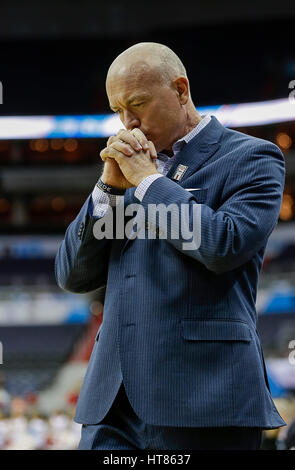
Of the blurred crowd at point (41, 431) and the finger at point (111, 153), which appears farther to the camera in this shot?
the blurred crowd at point (41, 431)

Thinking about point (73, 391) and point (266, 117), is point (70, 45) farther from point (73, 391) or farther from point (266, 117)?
point (73, 391)

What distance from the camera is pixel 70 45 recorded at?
47.0ft

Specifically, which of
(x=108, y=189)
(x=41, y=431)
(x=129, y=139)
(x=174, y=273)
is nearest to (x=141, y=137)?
(x=129, y=139)

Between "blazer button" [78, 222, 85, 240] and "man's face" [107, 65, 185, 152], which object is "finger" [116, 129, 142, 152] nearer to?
"man's face" [107, 65, 185, 152]

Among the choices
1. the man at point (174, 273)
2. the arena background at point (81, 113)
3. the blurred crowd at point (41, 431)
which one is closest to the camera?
the man at point (174, 273)

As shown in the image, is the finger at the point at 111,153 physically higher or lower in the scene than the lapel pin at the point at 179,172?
higher

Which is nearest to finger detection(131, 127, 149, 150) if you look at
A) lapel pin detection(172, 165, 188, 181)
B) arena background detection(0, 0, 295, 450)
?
lapel pin detection(172, 165, 188, 181)

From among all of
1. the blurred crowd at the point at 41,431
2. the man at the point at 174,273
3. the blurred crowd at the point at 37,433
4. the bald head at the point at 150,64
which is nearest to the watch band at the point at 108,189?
the man at the point at 174,273

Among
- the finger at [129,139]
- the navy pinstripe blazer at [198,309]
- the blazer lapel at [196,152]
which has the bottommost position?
the navy pinstripe blazer at [198,309]

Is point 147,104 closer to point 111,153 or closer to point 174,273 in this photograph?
point 111,153

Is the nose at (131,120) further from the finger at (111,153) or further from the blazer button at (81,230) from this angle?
the blazer button at (81,230)

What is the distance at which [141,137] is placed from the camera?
4.27ft

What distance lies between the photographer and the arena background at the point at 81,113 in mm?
11898

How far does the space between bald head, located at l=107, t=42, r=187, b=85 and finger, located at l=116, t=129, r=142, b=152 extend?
0.13m
